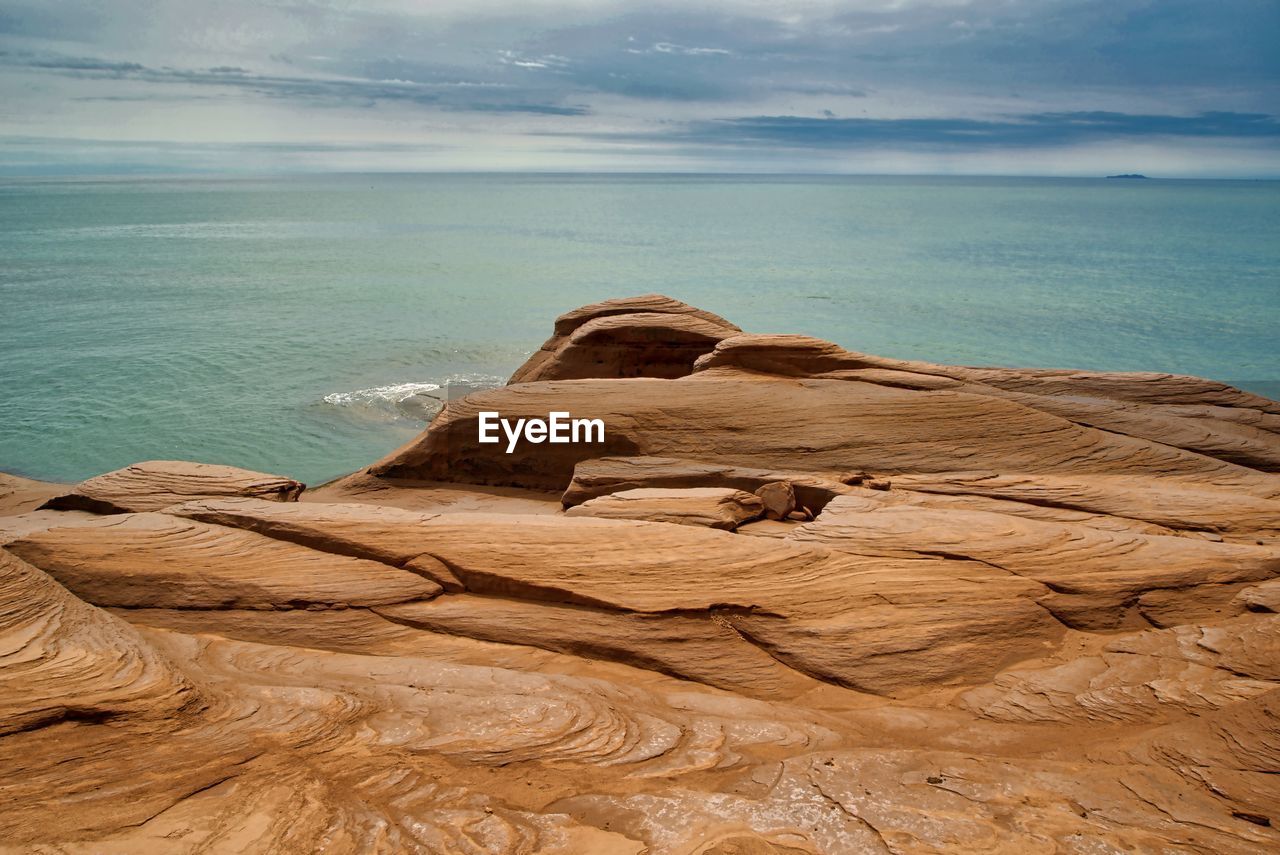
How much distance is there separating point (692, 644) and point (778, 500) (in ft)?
8.18

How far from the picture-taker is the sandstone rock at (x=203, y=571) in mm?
6930

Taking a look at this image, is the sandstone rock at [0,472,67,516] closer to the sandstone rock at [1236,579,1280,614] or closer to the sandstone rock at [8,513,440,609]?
the sandstone rock at [8,513,440,609]

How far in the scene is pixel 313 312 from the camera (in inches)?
1487

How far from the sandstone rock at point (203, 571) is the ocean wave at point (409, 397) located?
1374 cm

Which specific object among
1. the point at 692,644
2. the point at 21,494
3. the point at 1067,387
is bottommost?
the point at 21,494

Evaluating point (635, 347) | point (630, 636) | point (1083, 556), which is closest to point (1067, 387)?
point (1083, 556)

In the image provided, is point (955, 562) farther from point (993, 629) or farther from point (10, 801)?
point (10, 801)

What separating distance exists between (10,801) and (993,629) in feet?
19.3

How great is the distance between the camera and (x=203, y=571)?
7137mm

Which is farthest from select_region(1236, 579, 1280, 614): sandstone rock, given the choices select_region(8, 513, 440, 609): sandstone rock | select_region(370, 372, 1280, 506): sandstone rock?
select_region(8, 513, 440, 609): sandstone rock

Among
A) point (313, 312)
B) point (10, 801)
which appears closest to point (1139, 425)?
point (10, 801)

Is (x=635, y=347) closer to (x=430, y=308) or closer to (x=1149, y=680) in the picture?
(x=1149, y=680)

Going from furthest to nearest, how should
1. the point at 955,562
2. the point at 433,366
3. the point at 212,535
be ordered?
the point at 433,366 → the point at 212,535 → the point at 955,562

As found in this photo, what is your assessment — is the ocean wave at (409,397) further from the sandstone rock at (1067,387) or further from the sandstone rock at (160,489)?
the sandstone rock at (160,489)
